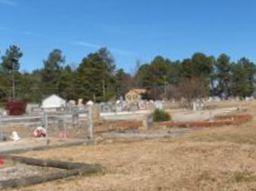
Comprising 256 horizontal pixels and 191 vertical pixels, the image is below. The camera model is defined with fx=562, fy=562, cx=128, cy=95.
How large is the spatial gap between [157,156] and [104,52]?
326 ft

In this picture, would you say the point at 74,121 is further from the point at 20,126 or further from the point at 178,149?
the point at 178,149

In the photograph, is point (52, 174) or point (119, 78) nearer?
point (52, 174)

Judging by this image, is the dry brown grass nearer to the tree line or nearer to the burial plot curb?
the burial plot curb

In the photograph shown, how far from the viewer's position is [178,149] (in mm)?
14445

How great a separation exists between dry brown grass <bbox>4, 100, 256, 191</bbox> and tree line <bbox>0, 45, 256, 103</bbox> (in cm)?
5606

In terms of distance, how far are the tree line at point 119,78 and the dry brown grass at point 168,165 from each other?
5606 cm

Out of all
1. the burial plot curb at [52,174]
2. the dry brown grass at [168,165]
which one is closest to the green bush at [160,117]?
the dry brown grass at [168,165]

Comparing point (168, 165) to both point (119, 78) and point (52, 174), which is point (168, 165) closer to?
point (52, 174)

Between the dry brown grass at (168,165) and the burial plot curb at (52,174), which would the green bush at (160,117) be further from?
the burial plot curb at (52,174)

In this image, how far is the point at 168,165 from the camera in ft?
37.4

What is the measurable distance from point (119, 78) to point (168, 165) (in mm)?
107180

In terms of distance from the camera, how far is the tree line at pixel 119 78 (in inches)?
3499

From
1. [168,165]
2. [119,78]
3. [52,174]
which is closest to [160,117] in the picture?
[168,165]

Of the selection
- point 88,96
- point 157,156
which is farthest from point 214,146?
point 88,96
